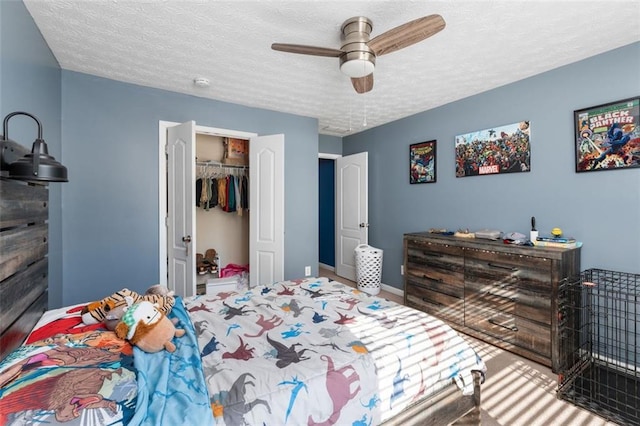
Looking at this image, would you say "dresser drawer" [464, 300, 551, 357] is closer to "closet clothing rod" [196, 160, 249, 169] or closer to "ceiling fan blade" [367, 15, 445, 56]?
"ceiling fan blade" [367, 15, 445, 56]

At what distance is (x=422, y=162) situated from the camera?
12.9 ft

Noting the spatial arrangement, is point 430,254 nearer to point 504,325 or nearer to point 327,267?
point 504,325

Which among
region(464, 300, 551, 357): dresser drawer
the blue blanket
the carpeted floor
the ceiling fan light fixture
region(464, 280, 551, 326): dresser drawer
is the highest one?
the ceiling fan light fixture

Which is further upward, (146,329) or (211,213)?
(211,213)

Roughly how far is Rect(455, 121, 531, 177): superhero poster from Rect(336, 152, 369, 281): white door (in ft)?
4.84

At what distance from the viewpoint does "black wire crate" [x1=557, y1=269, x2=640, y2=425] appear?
6.87 ft

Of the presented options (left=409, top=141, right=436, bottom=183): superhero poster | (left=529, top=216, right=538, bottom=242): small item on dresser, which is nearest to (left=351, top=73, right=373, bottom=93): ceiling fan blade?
(left=409, top=141, right=436, bottom=183): superhero poster

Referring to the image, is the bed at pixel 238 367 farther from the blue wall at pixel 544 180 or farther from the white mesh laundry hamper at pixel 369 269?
the white mesh laundry hamper at pixel 369 269

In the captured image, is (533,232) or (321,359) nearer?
(321,359)

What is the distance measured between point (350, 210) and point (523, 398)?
3.29m

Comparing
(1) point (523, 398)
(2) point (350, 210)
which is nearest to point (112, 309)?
(1) point (523, 398)

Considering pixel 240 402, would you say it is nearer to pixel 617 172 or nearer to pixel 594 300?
pixel 594 300

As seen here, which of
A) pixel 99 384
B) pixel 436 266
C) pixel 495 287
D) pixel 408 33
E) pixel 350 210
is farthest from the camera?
pixel 350 210

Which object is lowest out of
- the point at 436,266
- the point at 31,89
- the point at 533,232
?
the point at 436,266
